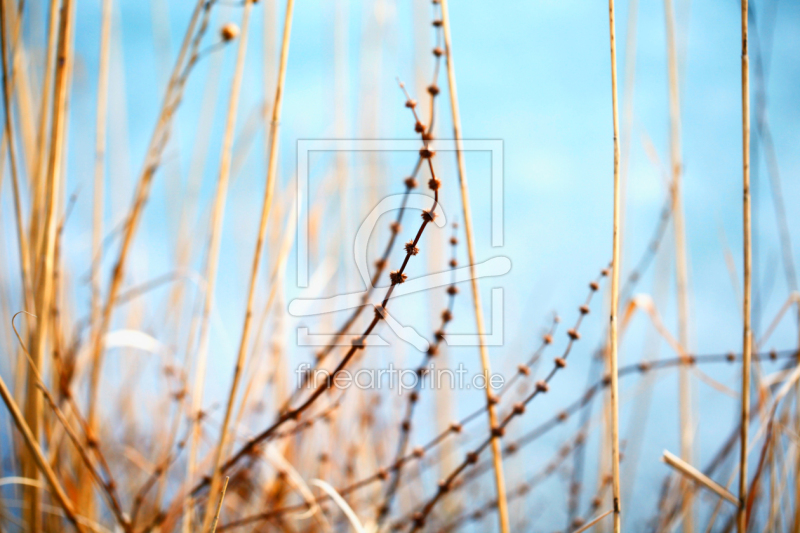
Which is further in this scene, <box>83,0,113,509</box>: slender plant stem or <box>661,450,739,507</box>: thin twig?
<box>83,0,113,509</box>: slender plant stem

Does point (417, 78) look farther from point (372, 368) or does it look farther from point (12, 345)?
point (12, 345)

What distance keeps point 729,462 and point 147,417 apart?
3.77 ft

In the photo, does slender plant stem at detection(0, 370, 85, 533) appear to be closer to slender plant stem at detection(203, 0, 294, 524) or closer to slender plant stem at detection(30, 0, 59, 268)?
slender plant stem at detection(203, 0, 294, 524)

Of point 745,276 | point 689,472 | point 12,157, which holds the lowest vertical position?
point 689,472

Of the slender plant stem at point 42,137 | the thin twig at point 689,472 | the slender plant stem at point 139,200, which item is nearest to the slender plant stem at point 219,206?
the slender plant stem at point 139,200

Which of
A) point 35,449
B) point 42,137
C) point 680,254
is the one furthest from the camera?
point 680,254

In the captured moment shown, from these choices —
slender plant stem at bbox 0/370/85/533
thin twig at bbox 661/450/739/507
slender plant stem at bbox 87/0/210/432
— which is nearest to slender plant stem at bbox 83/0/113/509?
slender plant stem at bbox 87/0/210/432

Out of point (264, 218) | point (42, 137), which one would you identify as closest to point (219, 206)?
point (264, 218)

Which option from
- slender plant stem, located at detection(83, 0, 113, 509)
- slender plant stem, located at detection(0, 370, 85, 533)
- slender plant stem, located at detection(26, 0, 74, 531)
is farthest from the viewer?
slender plant stem, located at detection(83, 0, 113, 509)

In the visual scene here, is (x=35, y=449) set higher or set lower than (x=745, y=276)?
lower

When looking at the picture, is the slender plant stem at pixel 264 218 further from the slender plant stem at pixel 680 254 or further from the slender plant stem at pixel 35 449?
the slender plant stem at pixel 680 254

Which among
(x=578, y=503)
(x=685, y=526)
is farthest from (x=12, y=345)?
(x=685, y=526)

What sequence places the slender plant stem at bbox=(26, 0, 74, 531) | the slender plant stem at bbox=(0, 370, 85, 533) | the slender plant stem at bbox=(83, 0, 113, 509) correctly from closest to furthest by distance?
the slender plant stem at bbox=(0, 370, 85, 533), the slender plant stem at bbox=(26, 0, 74, 531), the slender plant stem at bbox=(83, 0, 113, 509)

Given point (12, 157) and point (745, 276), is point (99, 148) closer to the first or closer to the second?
point (12, 157)
